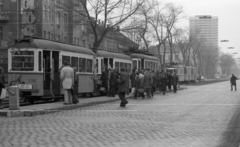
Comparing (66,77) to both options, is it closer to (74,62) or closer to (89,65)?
(74,62)

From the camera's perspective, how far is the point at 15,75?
19562 millimetres

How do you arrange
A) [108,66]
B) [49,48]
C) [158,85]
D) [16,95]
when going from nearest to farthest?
[16,95], [49,48], [108,66], [158,85]

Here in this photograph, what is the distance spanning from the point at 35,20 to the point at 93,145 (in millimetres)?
43297

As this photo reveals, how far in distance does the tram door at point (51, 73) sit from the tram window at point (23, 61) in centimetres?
71

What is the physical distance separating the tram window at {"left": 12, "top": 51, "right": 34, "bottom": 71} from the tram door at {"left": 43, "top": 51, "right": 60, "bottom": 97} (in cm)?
71

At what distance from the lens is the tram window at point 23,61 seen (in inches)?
777

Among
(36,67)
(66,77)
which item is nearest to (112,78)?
(36,67)

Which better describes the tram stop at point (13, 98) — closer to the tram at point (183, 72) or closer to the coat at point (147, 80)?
the coat at point (147, 80)

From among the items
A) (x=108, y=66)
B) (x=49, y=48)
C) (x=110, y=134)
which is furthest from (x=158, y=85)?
(x=110, y=134)

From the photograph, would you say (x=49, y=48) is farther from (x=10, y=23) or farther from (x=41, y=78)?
(x=10, y=23)

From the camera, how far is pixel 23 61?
19859 millimetres

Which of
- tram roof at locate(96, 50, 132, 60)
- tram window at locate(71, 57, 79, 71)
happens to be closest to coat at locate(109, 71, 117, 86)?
tram window at locate(71, 57, 79, 71)

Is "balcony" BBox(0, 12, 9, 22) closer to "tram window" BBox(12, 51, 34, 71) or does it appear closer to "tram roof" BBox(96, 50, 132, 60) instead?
"tram roof" BBox(96, 50, 132, 60)

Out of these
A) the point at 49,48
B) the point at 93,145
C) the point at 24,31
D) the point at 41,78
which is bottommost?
the point at 93,145
